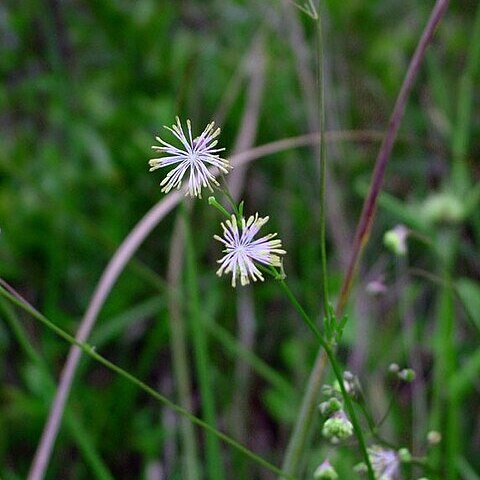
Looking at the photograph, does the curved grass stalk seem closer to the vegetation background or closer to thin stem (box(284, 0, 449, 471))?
the vegetation background

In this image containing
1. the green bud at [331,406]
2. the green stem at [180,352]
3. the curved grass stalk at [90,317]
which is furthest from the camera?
the green stem at [180,352]

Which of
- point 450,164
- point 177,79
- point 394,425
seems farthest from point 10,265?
point 450,164

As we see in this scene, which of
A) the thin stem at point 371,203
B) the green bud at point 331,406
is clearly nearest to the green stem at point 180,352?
the thin stem at point 371,203

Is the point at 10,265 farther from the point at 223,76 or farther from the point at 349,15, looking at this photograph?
the point at 349,15

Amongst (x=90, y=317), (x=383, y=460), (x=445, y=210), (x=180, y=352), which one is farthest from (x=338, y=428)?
(x=445, y=210)

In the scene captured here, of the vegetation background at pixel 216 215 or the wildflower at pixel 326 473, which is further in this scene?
the vegetation background at pixel 216 215

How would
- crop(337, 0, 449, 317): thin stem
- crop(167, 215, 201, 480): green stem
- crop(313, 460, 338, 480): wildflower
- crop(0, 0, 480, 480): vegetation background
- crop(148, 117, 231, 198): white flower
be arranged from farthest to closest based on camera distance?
crop(0, 0, 480, 480): vegetation background < crop(167, 215, 201, 480): green stem < crop(337, 0, 449, 317): thin stem < crop(313, 460, 338, 480): wildflower < crop(148, 117, 231, 198): white flower

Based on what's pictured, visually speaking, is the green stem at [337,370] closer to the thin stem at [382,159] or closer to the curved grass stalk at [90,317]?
the thin stem at [382,159]

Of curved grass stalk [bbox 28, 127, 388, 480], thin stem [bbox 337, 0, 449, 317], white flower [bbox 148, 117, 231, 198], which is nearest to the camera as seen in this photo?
white flower [bbox 148, 117, 231, 198]

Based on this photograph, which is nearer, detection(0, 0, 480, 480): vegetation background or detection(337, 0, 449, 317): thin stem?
detection(337, 0, 449, 317): thin stem

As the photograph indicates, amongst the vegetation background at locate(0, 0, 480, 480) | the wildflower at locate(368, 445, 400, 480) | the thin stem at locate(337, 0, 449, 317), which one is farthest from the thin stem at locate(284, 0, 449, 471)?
the vegetation background at locate(0, 0, 480, 480)
